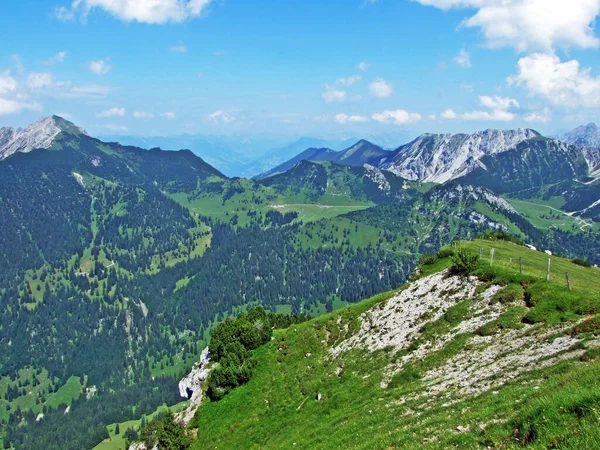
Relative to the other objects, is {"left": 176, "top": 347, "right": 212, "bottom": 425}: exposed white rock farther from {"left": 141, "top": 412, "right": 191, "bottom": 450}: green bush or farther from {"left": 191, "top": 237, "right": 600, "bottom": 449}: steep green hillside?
{"left": 191, "top": 237, "right": 600, "bottom": 449}: steep green hillside

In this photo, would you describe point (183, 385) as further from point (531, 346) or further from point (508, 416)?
point (508, 416)

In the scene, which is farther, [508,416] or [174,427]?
[174,427]

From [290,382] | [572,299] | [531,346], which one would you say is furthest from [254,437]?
[572,299]

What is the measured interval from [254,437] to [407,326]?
26.2 m

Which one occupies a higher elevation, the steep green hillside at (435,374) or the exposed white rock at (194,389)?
the steep green hillside at (435,374)

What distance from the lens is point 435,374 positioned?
1730 inches

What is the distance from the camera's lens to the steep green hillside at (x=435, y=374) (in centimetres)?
2383

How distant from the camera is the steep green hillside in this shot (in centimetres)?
2383

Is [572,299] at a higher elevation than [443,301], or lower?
higher

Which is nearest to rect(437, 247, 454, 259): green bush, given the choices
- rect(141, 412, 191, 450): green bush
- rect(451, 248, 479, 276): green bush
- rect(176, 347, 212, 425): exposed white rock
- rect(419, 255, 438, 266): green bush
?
rect(419, 255, 438, 266): green bush

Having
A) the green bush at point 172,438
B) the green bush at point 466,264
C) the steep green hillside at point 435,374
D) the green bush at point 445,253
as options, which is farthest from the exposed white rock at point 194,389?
the green bush at point 445,253

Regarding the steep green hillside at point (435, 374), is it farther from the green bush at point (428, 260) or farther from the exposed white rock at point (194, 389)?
the exposed white rock at point (194, 389)

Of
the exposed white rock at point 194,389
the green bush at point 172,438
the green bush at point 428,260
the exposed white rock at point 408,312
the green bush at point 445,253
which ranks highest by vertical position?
the green bush at point 445,253

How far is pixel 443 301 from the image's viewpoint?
199 ft
